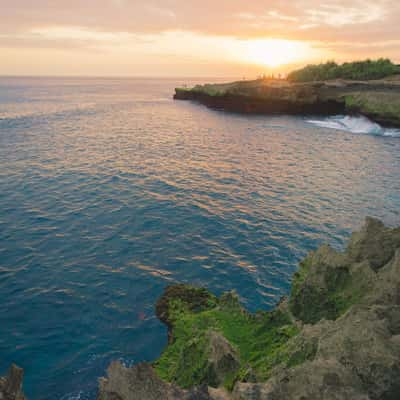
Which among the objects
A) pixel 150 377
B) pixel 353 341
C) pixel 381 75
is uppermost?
pixel 381 75

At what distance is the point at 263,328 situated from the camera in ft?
45.6

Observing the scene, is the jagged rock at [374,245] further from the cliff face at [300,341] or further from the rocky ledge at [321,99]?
the rocky ledge at [321,99]

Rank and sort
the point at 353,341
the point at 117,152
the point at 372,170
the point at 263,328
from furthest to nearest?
the point at 117,152
the point at 372,170
the point at 263,328
the point at 353,341

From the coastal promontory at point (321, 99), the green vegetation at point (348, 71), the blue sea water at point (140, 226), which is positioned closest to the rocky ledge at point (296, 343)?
the blue sea water at point (140, 226)

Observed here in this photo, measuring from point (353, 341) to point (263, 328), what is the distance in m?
6.92

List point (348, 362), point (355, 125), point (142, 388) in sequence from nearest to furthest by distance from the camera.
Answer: point (348, 362) → point (142, 388) → point (355, 125)

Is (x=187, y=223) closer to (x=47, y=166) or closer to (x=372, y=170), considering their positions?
(x=47, y=166)

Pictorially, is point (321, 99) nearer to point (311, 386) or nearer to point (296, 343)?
point (296, 343)

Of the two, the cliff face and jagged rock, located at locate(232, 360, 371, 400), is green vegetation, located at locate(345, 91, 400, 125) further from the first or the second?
jagged rock, located at locate(232, 360, 371, 400)

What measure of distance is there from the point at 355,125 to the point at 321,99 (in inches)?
706

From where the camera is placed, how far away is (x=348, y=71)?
367 feet

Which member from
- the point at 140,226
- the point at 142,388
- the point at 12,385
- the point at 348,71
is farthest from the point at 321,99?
the point at 12,385

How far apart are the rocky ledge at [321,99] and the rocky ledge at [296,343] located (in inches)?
2527

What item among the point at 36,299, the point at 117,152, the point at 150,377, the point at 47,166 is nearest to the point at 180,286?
the point at 36,299
